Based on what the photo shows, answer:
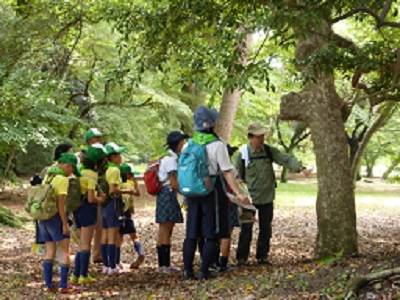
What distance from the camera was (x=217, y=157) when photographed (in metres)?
6.74

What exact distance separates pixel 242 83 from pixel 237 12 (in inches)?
71.5

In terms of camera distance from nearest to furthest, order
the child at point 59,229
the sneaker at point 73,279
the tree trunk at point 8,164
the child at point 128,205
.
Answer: the child at point 59,229, the sneaker at point 73,279, the child at point 128,205, the tree trunk at point 8,164

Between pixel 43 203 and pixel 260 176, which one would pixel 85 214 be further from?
pixel 260 176

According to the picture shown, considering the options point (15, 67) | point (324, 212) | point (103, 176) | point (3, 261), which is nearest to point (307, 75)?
point (324, 212)

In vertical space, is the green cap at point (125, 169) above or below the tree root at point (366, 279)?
above

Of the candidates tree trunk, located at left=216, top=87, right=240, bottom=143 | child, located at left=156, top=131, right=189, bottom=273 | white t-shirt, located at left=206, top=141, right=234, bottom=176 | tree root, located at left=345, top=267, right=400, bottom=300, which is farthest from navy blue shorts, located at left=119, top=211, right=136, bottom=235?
tree trunk, located at left=216, top=87, right=240, bottom=143

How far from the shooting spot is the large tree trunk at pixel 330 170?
764cm

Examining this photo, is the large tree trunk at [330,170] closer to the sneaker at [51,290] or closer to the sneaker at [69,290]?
the sneaker at [69,290]

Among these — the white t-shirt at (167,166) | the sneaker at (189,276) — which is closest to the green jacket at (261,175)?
the white t-shirt at (167,166)

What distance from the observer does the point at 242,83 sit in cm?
529

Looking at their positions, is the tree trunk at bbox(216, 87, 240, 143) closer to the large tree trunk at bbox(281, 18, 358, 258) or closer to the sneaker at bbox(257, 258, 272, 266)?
the sneaker at bbox(257, 258, 272, 266)

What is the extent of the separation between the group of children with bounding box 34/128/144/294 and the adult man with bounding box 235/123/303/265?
1467 mm

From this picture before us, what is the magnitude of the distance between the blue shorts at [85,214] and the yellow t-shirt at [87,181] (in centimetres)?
19

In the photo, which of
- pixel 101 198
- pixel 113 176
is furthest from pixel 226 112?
pixel 101 198
